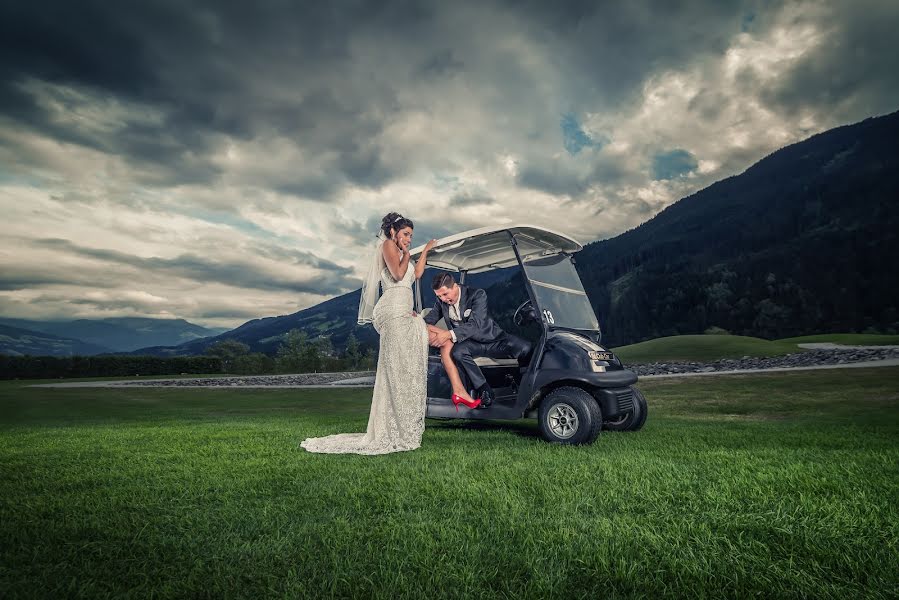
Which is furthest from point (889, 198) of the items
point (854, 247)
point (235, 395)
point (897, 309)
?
point (235, 395)

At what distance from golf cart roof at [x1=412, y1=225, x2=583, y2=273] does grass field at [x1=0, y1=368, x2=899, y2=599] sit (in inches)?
107

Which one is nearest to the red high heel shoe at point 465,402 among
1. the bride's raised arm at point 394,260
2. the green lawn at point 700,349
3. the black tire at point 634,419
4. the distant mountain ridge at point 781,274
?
the bride's raised arm at point 394,260

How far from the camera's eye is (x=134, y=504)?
3.38 meters

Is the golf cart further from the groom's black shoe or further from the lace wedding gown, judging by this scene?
the lace wedding gown

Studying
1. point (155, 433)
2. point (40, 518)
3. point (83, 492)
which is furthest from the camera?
point (155, 433)

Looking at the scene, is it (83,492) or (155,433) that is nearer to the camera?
(83,492)

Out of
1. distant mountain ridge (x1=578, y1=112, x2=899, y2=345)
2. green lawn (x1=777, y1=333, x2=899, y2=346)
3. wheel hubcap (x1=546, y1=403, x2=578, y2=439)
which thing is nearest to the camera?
wheel hubcap (x1=546, y1=403, x2=578, y2=439)

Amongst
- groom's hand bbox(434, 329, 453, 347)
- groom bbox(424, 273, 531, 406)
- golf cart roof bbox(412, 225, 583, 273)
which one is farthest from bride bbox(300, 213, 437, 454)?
golf cart roof bbox(412, 225, 583, 273)

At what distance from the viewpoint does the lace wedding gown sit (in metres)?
5.88

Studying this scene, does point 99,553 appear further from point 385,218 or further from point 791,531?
point 385,218

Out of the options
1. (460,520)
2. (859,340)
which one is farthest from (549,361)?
(859,340)

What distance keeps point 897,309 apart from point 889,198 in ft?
184

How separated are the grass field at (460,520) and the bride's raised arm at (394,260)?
2.13 m

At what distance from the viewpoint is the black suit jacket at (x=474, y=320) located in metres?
6.52
